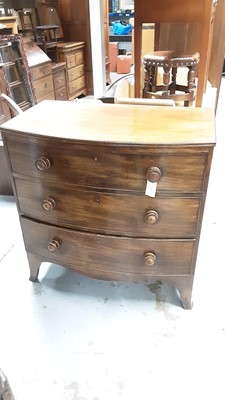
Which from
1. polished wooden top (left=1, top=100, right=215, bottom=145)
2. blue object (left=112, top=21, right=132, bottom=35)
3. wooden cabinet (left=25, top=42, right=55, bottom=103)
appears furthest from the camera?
blue object (left=112, top=21, right=132, bottom=35)

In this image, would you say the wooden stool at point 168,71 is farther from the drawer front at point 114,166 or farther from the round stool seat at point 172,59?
the drawer front at point 114,166

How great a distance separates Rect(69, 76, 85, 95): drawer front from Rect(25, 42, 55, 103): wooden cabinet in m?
0.72

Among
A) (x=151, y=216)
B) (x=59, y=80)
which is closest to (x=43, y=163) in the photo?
(x=151, y=216)

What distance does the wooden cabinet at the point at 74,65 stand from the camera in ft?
14.0

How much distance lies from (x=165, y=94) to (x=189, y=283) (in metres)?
1.13

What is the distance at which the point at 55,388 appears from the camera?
113 centimetres

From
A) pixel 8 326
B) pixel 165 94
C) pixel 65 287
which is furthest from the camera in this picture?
pixel 165 94

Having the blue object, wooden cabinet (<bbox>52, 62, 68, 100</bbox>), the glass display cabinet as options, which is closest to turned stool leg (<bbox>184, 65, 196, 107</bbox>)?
the glass display cabinet

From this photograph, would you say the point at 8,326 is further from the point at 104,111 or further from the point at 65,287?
the point at 104,111

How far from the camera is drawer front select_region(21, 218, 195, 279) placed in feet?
4.02

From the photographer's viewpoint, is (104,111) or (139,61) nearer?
(104,111)

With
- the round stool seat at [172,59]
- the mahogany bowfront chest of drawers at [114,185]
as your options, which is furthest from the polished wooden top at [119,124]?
the round stool seat at [172,59]

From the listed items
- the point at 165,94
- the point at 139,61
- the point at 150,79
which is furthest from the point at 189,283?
the point at 139,61

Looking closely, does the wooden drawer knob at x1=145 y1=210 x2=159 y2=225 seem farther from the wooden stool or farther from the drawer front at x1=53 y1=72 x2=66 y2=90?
the drawer front at x1=53 y1=72 x2=66 y2=90
